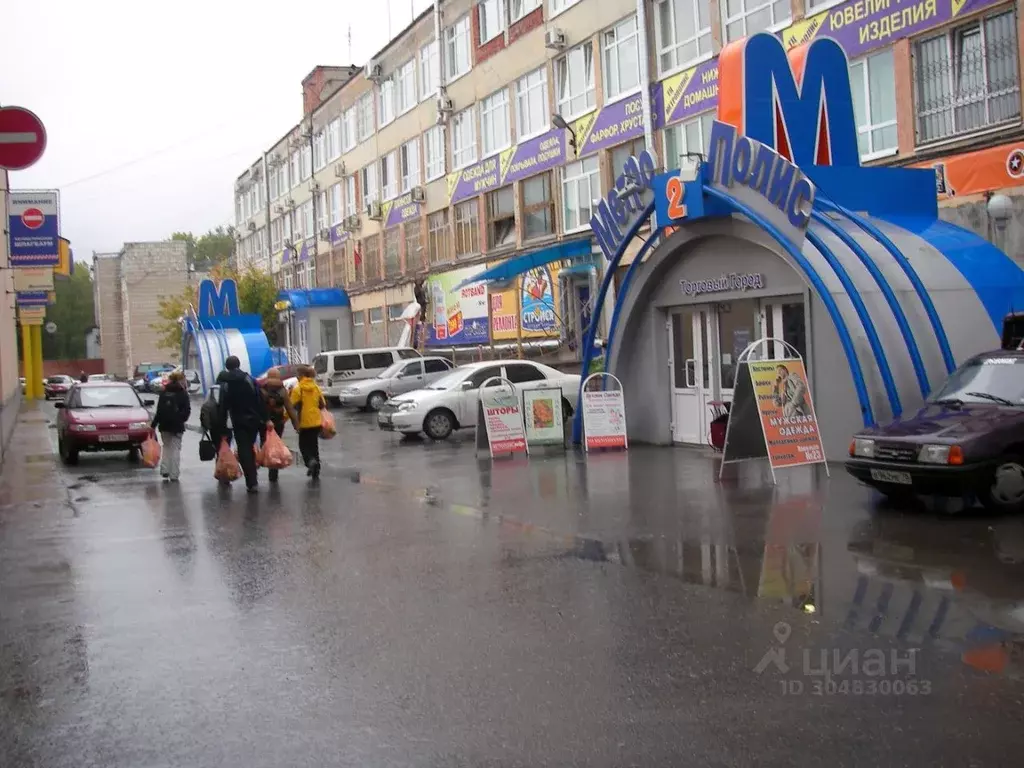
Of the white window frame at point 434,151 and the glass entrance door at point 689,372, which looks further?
the white window frame at point 434,151

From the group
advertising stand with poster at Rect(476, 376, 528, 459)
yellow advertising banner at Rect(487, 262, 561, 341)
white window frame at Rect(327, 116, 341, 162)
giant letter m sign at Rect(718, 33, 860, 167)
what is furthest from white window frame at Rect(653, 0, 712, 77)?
white window frame at Rect(327, 116, 341, 162)

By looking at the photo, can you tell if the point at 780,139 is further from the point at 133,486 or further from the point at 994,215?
the point at 133,486

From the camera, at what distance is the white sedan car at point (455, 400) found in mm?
21609

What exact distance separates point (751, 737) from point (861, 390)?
8894mm

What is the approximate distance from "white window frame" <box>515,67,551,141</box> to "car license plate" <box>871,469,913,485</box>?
2269 centimetres

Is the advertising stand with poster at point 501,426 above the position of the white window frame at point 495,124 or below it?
Result: below

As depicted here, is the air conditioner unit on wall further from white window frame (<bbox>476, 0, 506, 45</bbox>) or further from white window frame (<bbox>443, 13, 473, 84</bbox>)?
white window frame (<bbox>443, 13, 473, 84</bbox>)

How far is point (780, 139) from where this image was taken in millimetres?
15531

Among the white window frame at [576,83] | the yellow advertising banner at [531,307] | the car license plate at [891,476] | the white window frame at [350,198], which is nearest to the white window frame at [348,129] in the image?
the white window frame at [350,198]

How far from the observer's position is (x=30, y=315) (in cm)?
4869

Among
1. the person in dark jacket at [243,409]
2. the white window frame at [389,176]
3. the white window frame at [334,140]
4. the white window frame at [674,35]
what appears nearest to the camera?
the person in dark jacket at [243,409]

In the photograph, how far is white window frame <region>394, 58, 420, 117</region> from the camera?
41656 mm

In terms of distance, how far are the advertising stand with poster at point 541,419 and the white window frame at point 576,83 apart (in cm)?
1355

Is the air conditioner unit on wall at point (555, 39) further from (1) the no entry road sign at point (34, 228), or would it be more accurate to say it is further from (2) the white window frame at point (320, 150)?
(2) the white window frame at point (320, 150)
